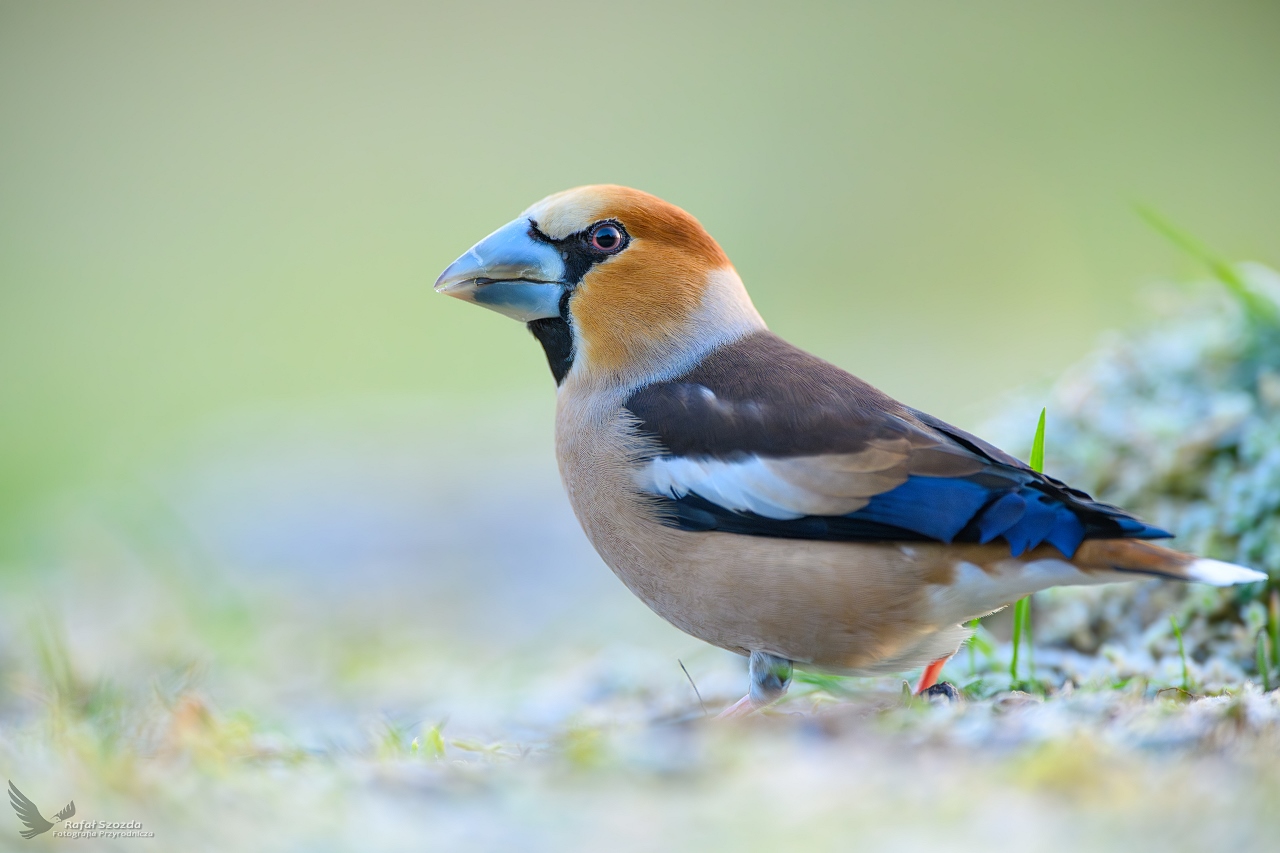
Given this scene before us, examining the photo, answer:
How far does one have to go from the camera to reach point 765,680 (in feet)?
11.0

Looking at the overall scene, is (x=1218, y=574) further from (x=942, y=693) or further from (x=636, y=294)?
(x=636, y=294)

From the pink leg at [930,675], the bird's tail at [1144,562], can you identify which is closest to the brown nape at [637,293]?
the pink leg at [930,675]

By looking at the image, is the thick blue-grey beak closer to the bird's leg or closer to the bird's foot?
the bird's leg

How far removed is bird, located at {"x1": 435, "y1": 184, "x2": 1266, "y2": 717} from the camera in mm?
2988

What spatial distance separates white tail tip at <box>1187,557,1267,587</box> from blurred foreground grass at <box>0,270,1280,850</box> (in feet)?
1.07

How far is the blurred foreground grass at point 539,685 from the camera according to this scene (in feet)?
7.23

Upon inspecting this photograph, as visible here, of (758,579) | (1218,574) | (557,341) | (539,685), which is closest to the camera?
(1218,574)

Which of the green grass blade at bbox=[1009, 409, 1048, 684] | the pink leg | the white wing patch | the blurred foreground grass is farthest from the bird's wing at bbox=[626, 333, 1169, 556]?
the pink leg

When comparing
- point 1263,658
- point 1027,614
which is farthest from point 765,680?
point 1263,658

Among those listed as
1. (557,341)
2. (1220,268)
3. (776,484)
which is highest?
(557,341)

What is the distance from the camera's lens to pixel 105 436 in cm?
1372

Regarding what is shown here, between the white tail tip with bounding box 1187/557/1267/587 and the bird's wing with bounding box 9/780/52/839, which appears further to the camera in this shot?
the white tail tip with bounding box 1187/557/1267/587

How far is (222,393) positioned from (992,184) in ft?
41.3

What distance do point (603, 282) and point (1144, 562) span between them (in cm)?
191
